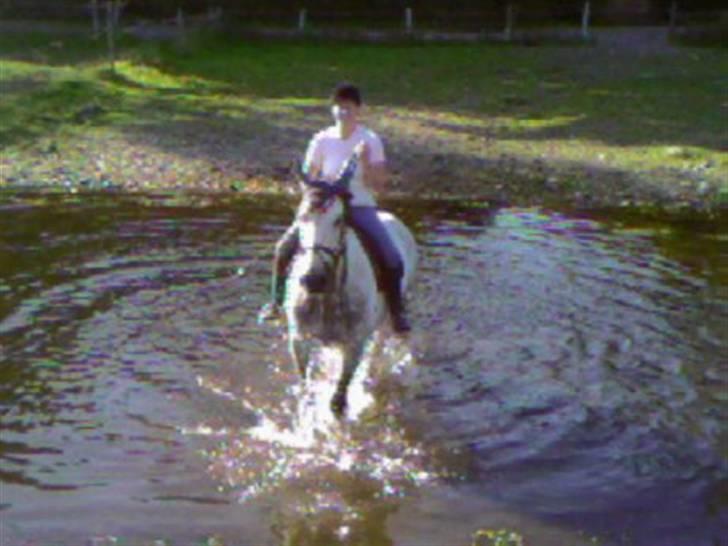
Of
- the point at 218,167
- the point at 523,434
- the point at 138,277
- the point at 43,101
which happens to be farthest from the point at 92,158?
the point at 523,434

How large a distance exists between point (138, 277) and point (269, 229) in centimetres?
339

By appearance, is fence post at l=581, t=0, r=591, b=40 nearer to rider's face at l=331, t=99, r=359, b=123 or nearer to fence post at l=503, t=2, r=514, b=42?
fence post at l=503, t=2, r=514, b=42

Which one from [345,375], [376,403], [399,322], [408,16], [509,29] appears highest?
[408,16]

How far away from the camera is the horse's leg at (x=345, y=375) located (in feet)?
32.5

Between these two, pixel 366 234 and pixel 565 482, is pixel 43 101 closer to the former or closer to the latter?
pixel 366 234

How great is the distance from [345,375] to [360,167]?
1.82 meters

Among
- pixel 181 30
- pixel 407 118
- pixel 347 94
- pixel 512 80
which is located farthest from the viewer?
pixel 181 30

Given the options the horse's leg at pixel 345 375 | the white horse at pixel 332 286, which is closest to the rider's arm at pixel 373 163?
the white horse at pixel 332 286

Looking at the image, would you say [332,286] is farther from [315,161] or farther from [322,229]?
[315,161]

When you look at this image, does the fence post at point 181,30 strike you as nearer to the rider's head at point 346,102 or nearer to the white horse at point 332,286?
the rider's head at point 346,102

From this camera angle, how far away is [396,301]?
10.9 m

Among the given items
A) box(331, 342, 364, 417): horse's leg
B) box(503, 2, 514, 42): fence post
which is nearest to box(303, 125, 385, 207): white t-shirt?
box(331, 342, 364, 417): horse's leg

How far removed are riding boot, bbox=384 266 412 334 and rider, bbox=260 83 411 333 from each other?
0.21m

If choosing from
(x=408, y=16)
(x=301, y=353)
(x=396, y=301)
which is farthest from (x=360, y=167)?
(x=408, y=16)
